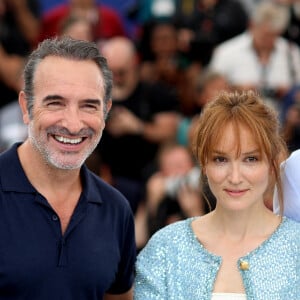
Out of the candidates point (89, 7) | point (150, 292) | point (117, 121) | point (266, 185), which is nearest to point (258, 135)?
point (266, 185)

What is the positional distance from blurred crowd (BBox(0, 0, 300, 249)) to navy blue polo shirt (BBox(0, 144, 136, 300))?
265 cm

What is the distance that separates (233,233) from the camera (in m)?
4.42

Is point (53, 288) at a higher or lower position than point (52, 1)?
lower

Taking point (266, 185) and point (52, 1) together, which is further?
point (52, 1)

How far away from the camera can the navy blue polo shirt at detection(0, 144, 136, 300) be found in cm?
430

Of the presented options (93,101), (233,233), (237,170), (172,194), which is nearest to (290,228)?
(233,233)

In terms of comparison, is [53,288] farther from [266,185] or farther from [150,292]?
[266,185]

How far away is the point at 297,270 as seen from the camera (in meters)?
4.28

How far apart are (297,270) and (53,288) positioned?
1.03 meters

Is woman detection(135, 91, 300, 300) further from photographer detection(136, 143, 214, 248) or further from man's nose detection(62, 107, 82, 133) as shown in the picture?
photographer detection(136, 143, 214, 248)

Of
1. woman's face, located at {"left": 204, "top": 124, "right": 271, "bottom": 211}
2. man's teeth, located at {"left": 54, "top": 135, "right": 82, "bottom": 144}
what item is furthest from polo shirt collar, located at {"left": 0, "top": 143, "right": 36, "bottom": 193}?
woman's face, located at {"left": 204, "top": 124, "right": 271, "bottom": 211}

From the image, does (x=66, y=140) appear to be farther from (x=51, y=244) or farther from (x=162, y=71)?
(x=162, y=71)

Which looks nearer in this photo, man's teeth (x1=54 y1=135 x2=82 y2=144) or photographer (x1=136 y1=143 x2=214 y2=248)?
man's teeth (x1=54 y1=135 x2=82 y2=144)

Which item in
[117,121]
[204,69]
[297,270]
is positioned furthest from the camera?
[204,69]
